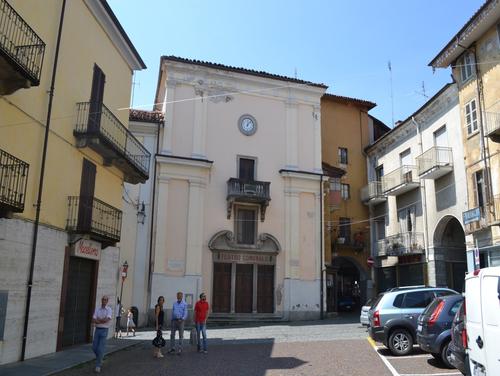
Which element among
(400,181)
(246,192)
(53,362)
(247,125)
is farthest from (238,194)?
(53,362)

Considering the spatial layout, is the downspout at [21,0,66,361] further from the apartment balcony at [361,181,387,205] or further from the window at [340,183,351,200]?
the window at [340,183,351,200]

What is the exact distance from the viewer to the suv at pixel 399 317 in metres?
13.3

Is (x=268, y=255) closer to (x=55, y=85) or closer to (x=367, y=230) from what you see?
(x=367, y=230)

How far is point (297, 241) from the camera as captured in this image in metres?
28.9

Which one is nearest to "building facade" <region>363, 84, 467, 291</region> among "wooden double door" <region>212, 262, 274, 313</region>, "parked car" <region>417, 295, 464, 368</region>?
"wooden double door" <region>212, 262, 274, 313</region>

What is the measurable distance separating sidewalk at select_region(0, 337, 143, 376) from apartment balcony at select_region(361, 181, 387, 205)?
2157 cm

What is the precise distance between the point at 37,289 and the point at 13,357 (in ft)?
5.86

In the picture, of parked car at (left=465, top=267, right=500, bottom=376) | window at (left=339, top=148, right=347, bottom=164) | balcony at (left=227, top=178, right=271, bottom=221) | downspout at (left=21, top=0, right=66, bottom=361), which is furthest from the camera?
window at (left=339, top=148, right=347, bottom=164)

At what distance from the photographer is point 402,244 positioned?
29.6 metres

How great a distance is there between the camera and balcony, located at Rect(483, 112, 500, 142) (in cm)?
1989

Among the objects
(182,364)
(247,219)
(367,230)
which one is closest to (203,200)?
(247,219)

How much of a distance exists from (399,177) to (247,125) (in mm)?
9659

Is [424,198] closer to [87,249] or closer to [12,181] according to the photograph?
[87,249]

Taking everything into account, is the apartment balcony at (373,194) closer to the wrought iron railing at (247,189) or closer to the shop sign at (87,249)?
the wrought iron railing at (247,189)
